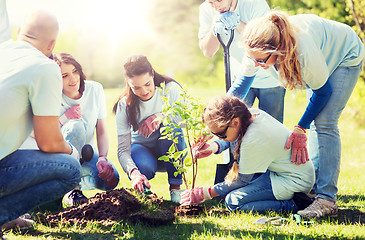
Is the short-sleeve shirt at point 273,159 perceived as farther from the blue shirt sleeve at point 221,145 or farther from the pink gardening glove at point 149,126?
the pink gardening glove at point 149,126

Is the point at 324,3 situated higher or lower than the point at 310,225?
higher

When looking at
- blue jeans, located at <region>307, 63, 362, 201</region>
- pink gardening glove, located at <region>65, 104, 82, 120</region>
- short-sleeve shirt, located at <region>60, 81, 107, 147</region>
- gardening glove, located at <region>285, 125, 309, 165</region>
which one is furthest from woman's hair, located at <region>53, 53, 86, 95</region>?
blue jeans, located at <region>307, 63, 362, 201</region>

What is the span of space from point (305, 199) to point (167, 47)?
78.2 feet

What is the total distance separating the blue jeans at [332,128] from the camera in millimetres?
2906

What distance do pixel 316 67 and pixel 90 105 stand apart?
213 cm

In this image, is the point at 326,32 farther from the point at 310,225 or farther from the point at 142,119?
the point at 142,119

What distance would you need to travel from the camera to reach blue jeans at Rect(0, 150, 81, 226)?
2414 millimetres

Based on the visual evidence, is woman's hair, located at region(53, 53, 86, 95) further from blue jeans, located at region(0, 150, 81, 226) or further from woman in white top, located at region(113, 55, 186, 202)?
blue jeans, located at region(0, 150, 81, 226)

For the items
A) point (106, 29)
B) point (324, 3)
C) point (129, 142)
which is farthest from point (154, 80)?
point (106, 29)

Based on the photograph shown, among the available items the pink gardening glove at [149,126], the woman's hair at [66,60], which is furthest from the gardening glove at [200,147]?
the woman's hair at [66,60]

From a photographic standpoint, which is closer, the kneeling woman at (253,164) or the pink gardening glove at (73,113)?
the kneeling woman at (253,164)

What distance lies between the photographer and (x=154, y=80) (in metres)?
3.72

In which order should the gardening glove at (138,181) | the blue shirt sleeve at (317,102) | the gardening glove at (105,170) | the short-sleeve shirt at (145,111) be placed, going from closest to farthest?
the blue shirt sleeve at (317,102), the gardening glove at (138,181), the gardening glove at (105,170), the short-sleeve shirt at (145,111)

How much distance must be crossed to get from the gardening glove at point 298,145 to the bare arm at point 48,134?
1.60m
